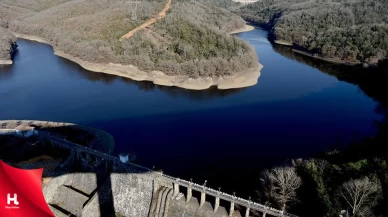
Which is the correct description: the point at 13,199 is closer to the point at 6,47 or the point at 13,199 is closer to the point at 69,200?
the point at 69,200

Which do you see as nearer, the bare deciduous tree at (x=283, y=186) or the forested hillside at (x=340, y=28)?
the bare deciduous tree at (x=283, y=186)

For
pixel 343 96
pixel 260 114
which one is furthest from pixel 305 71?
pixel 260 114

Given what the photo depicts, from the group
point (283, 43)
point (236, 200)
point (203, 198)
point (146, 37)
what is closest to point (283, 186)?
point (236, 200)

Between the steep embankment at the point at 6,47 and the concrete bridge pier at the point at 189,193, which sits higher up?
the steep embankment at the point at 6,47

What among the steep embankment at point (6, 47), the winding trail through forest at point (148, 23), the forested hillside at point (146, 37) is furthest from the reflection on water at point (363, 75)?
the steep embankment at point (6, 47)

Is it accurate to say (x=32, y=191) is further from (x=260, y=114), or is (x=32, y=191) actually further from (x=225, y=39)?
(x=225, y=39)

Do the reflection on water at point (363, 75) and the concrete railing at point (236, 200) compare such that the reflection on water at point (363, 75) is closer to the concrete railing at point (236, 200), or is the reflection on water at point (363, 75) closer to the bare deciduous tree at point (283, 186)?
the bare deciduous tree at point (283, 186)

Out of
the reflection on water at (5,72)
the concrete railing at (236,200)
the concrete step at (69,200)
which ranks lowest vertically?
the concrete step at (69,200)
